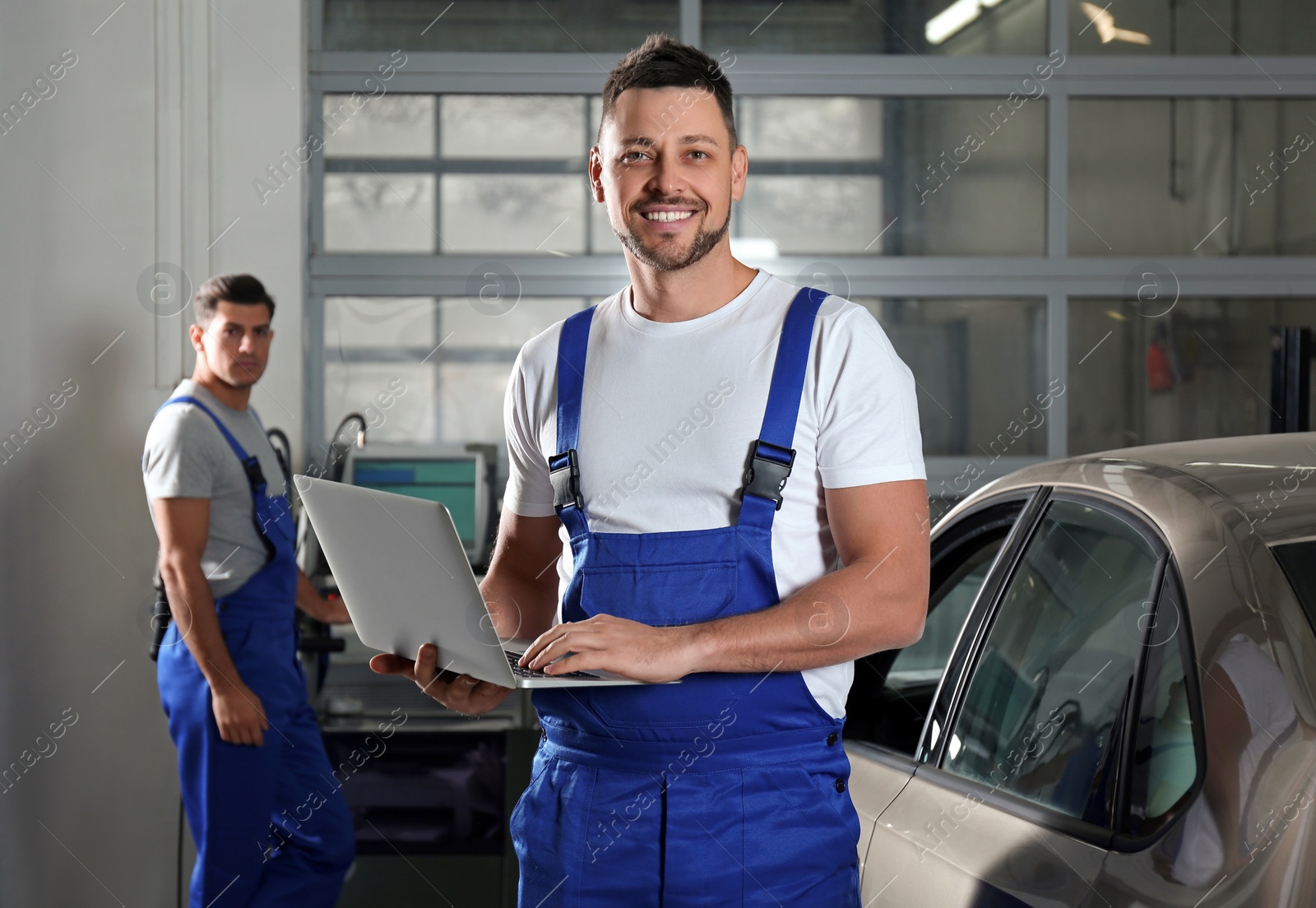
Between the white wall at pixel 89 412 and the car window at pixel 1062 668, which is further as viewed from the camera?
the white wall at pixel 89 412

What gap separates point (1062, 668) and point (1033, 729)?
3.3 inches

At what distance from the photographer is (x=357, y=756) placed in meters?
3.74

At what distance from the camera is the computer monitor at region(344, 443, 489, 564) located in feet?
13.0

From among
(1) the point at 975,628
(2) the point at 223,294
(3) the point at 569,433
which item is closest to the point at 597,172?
(3) the point at 569,433

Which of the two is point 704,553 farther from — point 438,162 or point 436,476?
point 438,162

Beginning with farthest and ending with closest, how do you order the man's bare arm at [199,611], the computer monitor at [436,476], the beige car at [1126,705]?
the computer monitor at [436,476] → the man's bare arm at [199,611] → the beige car at [1126,705]

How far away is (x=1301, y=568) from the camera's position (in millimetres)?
1098

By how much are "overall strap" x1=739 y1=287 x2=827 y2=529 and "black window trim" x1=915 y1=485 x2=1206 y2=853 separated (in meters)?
0.39

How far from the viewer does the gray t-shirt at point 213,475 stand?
9.54 ft

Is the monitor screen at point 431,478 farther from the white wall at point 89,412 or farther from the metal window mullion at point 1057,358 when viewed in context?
the metal window mullion at point 1057,358

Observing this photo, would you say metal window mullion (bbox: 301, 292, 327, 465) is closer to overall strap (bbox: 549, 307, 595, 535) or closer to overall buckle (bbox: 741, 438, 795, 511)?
overall strap (bbox: 549, 307, 595, 535)

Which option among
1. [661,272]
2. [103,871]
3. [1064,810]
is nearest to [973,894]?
[1064,810]

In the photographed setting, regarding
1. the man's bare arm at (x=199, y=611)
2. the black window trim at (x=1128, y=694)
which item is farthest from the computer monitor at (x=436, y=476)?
the black window trim at (x=1128, y=694)

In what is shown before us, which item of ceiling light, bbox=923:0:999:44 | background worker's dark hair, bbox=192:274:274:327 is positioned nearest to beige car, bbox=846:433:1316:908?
background worker's dark hair, bbox=192:274:274:327
